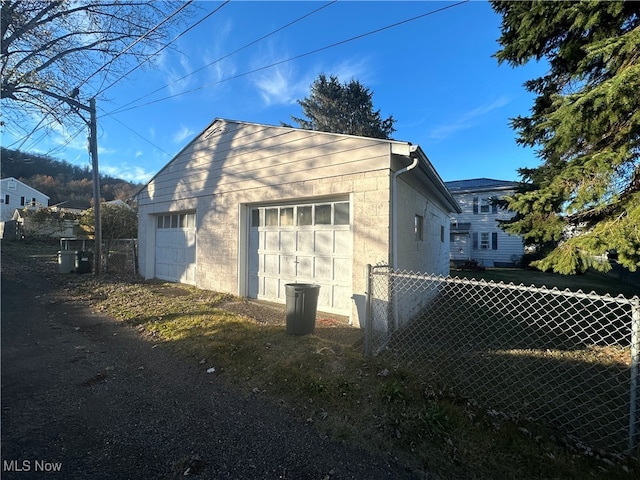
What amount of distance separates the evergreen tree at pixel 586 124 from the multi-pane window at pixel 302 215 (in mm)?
3005

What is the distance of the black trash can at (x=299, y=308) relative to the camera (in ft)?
15.6

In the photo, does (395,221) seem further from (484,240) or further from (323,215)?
(484,240)

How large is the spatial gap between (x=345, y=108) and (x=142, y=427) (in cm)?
2431

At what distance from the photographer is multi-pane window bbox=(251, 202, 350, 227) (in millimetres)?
6031

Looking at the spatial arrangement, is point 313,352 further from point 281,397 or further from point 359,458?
point 359,458

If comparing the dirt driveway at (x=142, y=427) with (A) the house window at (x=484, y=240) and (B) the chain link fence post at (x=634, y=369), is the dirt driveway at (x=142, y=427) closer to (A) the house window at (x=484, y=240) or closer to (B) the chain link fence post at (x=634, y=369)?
(B) the chain link fence post at (x=634, y=369)

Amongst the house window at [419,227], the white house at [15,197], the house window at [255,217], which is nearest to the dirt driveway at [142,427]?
the house window at [255,217]

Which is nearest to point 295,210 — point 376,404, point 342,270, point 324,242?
point 324,242

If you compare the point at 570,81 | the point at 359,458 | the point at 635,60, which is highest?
the point at 570,81

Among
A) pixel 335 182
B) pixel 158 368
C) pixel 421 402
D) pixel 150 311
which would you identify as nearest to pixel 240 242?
pixel 150 311

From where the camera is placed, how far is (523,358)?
469cm

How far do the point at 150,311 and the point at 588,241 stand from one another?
7858 millimetres

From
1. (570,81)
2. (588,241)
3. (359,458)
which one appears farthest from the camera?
(570,81)

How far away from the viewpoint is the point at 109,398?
317 cm
